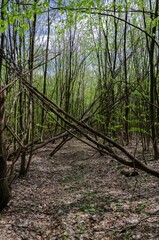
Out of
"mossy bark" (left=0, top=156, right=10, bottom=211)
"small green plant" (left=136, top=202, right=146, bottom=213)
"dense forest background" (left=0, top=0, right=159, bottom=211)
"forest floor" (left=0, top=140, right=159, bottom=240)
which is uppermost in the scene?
"dense forest background" (left=0, top=0, right=159, bottom=211)

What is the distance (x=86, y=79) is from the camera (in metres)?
28.0

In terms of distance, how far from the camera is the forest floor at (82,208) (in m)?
3.88

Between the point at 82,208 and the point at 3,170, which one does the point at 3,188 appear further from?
the point at 82,208

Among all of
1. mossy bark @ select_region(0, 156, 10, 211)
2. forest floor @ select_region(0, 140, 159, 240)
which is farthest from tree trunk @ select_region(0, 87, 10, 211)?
forest floor @ select_region(0, 140, 159, 240)

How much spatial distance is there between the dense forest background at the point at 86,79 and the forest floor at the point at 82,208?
0.61m

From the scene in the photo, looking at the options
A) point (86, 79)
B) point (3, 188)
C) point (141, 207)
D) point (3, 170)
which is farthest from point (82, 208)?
point (86, 79)

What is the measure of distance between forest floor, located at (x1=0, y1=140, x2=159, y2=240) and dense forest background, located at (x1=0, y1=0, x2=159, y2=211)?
61cm

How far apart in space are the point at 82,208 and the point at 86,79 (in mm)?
23965

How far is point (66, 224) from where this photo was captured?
4.25m

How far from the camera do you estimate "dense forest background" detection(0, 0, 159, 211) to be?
450cm

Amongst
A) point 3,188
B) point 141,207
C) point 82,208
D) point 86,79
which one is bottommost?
point 82,208

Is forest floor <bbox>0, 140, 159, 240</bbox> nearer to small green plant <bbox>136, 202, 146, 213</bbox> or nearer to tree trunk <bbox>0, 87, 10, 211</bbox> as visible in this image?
small green plant <bbox>136, 202, 146, 213</bbox>

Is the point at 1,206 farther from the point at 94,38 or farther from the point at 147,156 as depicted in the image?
the point at 94,38

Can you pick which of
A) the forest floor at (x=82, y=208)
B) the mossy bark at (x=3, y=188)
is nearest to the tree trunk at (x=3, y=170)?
the mossy bark at (x=3, y=188)
